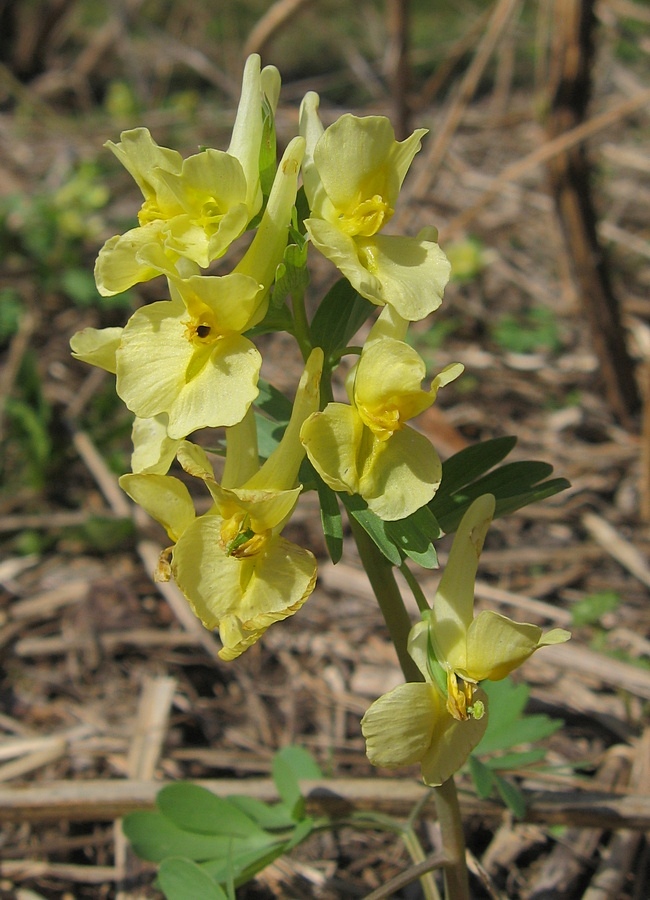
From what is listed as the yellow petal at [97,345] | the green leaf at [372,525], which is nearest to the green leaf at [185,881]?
the green leaf at [372,525]

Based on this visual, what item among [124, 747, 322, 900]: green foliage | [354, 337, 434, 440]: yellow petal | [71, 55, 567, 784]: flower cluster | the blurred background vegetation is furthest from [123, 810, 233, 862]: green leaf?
the blurred background vegetation

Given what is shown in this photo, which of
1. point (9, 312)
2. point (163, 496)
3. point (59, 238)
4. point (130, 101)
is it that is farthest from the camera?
point (130, 101)

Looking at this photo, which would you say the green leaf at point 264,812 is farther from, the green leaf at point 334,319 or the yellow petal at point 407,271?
the yellow petal at point 407,271

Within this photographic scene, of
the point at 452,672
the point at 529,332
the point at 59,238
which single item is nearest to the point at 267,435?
the point at 452,672

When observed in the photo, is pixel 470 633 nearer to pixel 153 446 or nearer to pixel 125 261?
pixel 153 446

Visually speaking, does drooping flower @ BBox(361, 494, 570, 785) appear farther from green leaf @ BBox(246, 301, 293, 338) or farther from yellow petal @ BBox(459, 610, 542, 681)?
green leaf @ BBox(246, 301, 293, 338)

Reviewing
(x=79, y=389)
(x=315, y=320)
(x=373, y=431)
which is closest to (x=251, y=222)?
(x=315, y=320)
